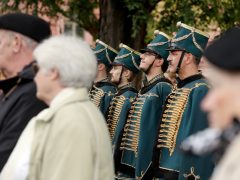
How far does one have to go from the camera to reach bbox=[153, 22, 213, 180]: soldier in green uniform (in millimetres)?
6434

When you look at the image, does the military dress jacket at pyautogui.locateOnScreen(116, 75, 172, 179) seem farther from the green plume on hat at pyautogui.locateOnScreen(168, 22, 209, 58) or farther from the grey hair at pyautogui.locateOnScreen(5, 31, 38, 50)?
the grey hair at pyautogui.locateOnScreen(5, 31, 38, 50)

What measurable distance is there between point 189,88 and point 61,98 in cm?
285

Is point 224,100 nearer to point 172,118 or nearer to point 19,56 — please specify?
point 19,56

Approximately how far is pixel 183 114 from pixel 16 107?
242 cm

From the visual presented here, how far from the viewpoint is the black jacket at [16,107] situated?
4.58 meters

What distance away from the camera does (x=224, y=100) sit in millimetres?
2746

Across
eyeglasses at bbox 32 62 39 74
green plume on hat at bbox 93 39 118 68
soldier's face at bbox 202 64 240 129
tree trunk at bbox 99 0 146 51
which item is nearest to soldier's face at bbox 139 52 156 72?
green plume on hat at bbox 93 39 118 68

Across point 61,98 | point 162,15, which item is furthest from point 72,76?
point 162,15

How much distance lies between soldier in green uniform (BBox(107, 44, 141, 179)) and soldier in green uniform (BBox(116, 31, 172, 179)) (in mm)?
342

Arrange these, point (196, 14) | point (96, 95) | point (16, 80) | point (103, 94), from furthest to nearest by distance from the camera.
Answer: point (196, 14) < point (96, 95) < point (103, 94) < point (16, 80)

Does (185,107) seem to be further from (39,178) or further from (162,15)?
(162,15)

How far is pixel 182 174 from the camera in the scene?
6469 millimetres

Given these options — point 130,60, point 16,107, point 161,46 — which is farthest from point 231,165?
point 130,60

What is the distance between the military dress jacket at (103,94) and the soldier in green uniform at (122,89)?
0.60 feet
